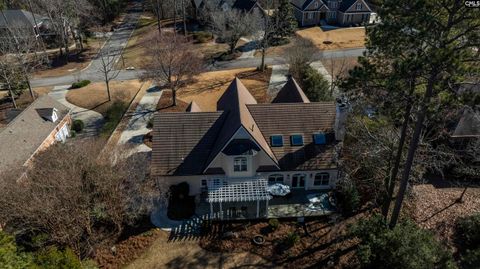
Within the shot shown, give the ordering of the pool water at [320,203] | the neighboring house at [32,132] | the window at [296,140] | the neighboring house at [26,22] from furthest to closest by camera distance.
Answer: the neighboring house at [26,22], the neighboring house at [32,132], the window at [296,140], the pool water at [320,203]

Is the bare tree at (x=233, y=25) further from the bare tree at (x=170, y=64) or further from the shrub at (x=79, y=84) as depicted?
the shrub at (x=79, y=84)

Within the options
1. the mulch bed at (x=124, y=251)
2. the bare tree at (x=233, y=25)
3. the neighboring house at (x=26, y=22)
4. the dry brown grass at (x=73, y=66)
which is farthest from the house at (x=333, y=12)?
the mulch bed at (x=124, y=251)

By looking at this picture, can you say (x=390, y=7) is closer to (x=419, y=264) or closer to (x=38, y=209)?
(x=419, y=264)

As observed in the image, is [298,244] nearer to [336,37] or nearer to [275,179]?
[275,179]

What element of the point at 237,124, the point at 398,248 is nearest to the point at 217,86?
the point at 237,124

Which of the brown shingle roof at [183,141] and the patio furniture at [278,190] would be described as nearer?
the patio furniture at [278,190]

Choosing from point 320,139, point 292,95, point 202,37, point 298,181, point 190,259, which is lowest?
point 190,259

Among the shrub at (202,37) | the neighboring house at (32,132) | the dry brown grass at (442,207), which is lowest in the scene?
the dry brown grass at (442,207)

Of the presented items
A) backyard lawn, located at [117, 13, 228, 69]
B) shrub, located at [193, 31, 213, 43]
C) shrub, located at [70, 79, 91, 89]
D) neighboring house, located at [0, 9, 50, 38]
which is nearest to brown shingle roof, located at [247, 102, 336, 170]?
backyard lawn, located at [117, 13, 228, 69]
